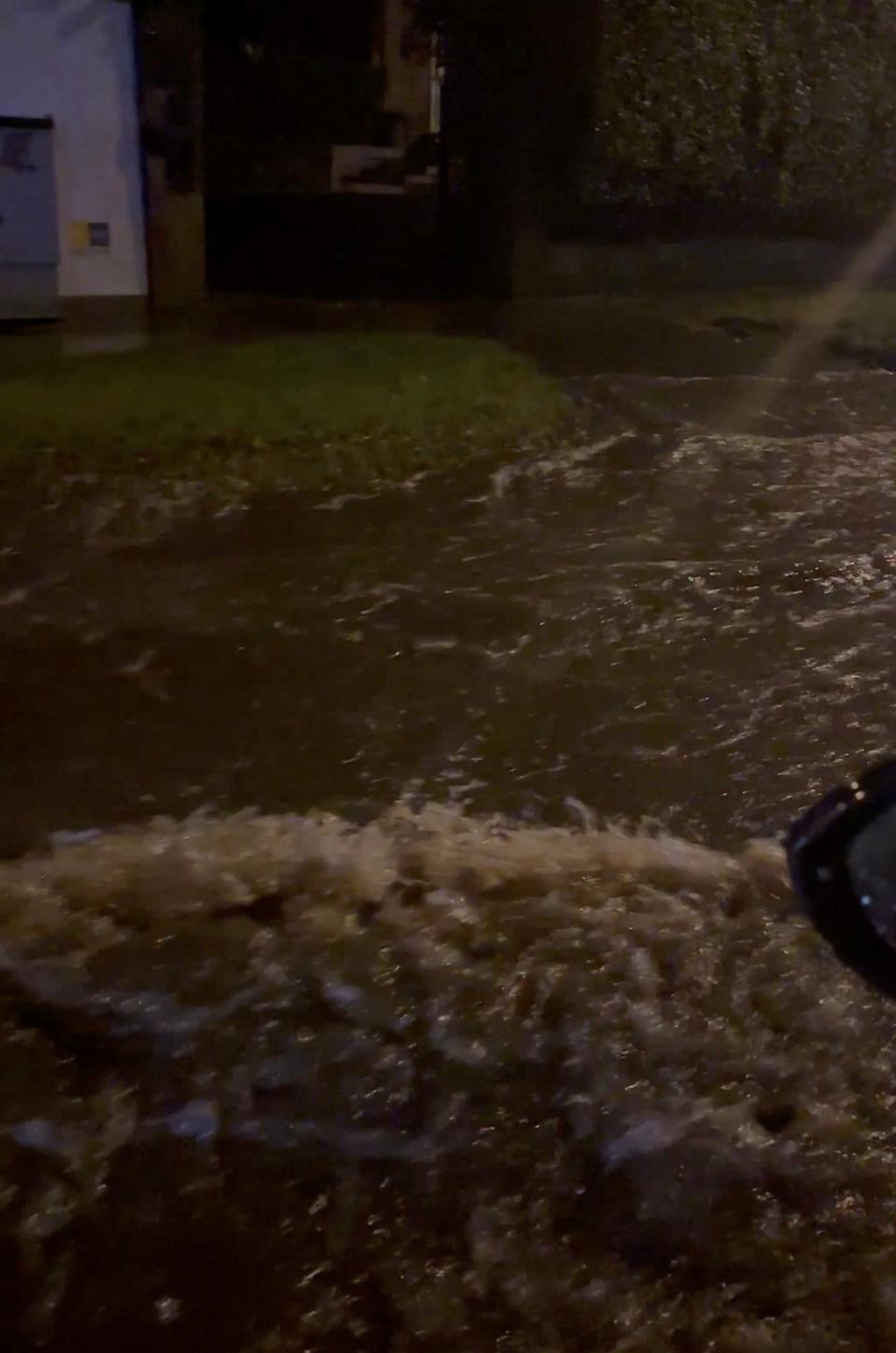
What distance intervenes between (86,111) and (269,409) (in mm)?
4035

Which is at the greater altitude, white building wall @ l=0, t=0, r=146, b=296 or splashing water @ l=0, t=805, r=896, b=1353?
white building wall @ l=0, t=0, r=146, b=296

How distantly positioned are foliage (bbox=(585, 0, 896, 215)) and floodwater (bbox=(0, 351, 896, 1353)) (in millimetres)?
6253

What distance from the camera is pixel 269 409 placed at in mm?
6449

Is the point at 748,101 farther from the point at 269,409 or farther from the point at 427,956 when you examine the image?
the point at 427,956

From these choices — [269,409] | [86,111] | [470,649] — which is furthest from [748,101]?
[470,649]

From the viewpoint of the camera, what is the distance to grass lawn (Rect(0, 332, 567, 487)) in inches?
227

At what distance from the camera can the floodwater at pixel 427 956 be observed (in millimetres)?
2002

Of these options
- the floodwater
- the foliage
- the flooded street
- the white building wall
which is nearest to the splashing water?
the floodwater

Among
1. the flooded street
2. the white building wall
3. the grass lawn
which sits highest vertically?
the white building wall

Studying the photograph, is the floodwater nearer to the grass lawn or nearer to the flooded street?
the flooded street

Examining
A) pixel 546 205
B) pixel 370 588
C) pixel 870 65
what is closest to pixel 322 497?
→ pixel 370 588

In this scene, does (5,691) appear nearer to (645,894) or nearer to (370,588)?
(370,588)

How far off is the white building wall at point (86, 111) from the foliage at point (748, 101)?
3541 millimetres

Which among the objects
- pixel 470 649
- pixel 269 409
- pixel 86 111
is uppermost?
pixel 86 111
